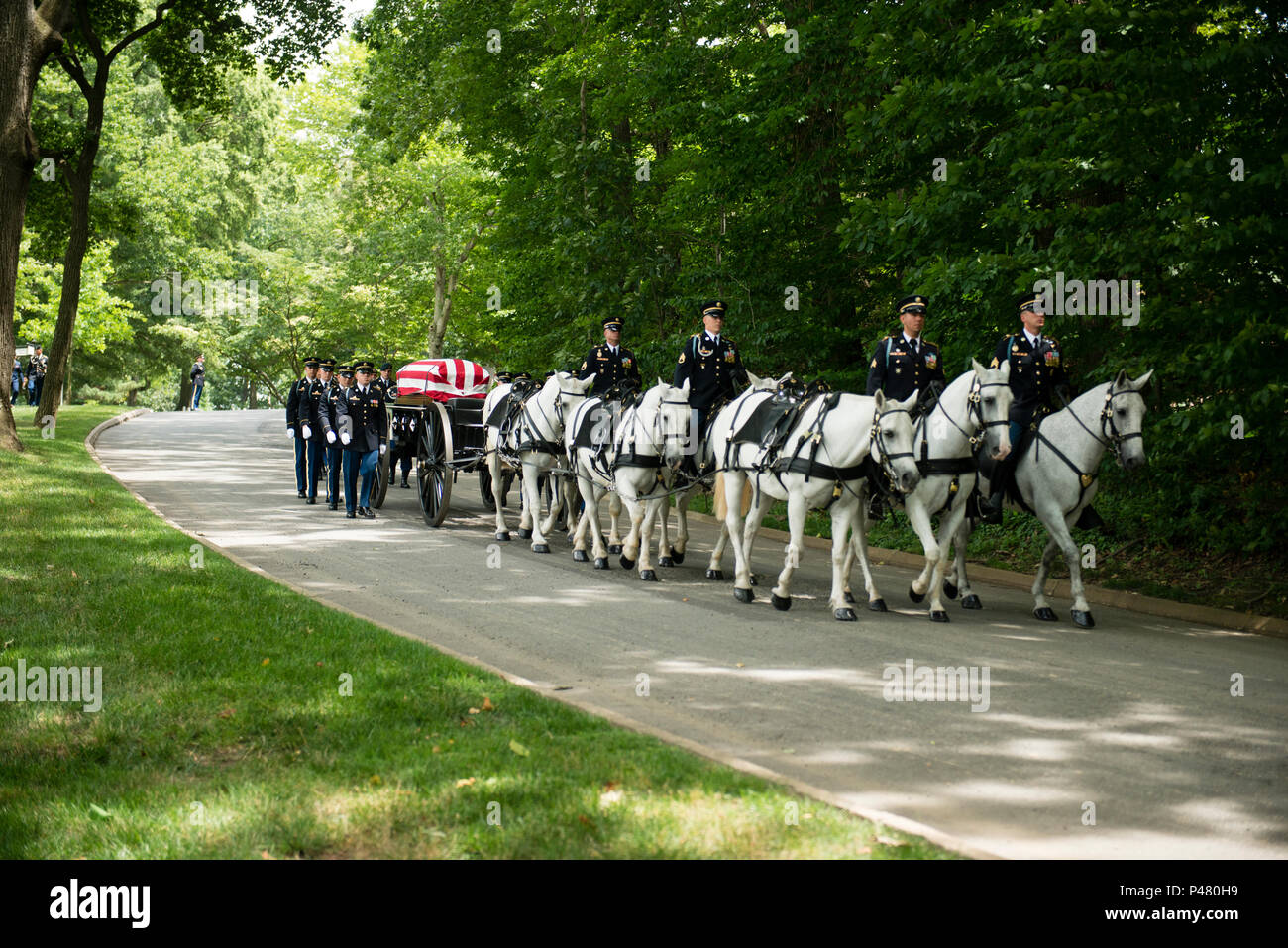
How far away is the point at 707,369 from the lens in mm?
13859

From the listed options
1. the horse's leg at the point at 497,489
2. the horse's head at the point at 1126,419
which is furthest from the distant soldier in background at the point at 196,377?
the horse's head at the point at 1126,419

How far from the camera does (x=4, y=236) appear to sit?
2103 cm

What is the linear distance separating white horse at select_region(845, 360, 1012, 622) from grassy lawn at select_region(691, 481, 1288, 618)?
77.4 inches

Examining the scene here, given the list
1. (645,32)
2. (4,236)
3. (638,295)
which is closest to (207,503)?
(4,236)

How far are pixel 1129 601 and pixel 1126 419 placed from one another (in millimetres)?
2948

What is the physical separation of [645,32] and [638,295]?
4.98 m

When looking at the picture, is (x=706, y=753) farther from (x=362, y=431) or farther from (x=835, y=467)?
(x=362, y=431)

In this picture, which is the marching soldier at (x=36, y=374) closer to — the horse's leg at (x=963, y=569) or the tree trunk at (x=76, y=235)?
the tree trunk at (x=76, y=235)

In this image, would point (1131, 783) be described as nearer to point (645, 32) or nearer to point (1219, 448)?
point (1219, 448)

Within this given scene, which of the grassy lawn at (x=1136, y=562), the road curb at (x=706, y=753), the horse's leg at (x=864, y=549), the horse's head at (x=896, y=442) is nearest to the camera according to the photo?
the road curb at (x=706, y=753)

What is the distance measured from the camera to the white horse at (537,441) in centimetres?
Answer: 1545

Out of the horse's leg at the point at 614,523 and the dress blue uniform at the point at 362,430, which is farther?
the dress blue uniform at the point at 362,430

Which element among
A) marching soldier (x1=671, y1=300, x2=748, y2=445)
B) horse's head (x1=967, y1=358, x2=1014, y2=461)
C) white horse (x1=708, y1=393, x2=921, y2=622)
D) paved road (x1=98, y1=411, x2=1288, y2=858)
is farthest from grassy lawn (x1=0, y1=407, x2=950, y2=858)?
marching soldier (x1=671, y1=300, x2=748, y2=445)

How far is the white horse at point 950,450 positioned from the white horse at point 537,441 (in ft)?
16.8
